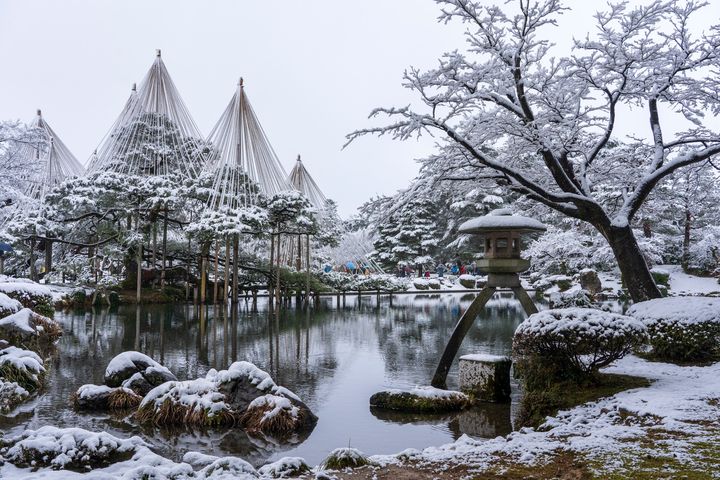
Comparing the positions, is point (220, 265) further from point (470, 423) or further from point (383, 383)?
point (470, 423)

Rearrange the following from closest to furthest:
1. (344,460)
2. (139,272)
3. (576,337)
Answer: (344,460)
(576,337)
(139,272)

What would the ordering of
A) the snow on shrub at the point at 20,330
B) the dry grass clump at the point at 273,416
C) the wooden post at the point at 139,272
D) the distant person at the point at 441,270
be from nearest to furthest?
the dry grass clump at the point at 273,416, the snow on shrub at the point at 20,330, the wooden post at the point at 139,272, the distant person at the point at 441,270

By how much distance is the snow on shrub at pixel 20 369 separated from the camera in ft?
22.4

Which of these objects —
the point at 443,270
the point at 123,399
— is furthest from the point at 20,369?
the point at 443,270

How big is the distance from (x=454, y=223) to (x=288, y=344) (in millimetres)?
26153

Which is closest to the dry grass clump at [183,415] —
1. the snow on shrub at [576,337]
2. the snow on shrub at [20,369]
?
the snow on shrub at [20,369]

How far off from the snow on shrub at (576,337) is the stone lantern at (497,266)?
164cm

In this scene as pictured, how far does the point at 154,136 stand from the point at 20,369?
58.7 feet

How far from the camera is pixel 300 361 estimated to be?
9.70 metres

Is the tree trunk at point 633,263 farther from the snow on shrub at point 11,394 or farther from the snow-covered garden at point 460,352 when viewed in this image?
the snow on shrub at point 11,394

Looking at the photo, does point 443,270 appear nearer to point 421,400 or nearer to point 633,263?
point 633,263

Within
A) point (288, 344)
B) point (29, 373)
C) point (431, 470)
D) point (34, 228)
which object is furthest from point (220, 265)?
point (431, 470)

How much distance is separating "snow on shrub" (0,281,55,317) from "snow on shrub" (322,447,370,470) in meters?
9.15

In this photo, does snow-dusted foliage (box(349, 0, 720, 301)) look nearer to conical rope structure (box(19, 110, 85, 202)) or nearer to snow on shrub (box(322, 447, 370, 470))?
snow on shrub (box(322, 447, 370, 470))
